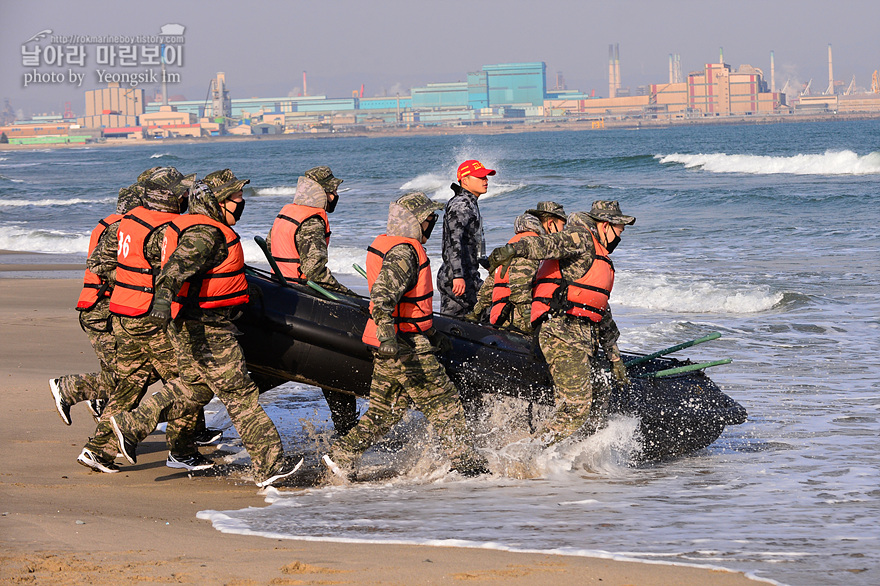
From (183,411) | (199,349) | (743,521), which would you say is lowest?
(743,521)

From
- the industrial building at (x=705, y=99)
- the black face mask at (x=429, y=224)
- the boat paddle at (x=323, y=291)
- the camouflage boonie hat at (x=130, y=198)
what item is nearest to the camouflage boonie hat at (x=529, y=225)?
the black face mask at (x=429, y=224)

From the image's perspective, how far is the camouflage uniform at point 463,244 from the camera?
575cm

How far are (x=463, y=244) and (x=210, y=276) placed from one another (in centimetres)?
176

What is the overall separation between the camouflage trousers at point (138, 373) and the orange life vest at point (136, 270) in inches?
2.6

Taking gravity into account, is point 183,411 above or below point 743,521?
above

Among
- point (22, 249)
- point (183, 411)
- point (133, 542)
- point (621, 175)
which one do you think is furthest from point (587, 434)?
point (621, 175)

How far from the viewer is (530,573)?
349 cm

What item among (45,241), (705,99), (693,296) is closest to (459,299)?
(693,296)

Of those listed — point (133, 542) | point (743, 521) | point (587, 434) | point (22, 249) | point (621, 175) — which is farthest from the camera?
point (621, 175)

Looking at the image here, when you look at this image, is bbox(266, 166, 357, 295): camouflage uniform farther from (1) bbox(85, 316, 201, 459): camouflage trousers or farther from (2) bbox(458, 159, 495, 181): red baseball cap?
(1) bbox(85, 316, 201, 459): camouflage trousers

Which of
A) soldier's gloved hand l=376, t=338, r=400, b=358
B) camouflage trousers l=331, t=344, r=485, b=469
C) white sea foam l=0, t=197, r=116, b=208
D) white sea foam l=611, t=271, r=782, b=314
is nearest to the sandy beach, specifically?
camouflage trousers l=331, t=344, r=485, b=469

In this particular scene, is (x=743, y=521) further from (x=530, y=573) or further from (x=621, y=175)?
(x=621, y=175)

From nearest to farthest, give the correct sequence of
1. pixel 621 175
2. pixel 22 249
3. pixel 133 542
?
pixel 133 542 < pixel 22 249 < pixel 621 175

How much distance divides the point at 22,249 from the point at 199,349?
14.9 m
